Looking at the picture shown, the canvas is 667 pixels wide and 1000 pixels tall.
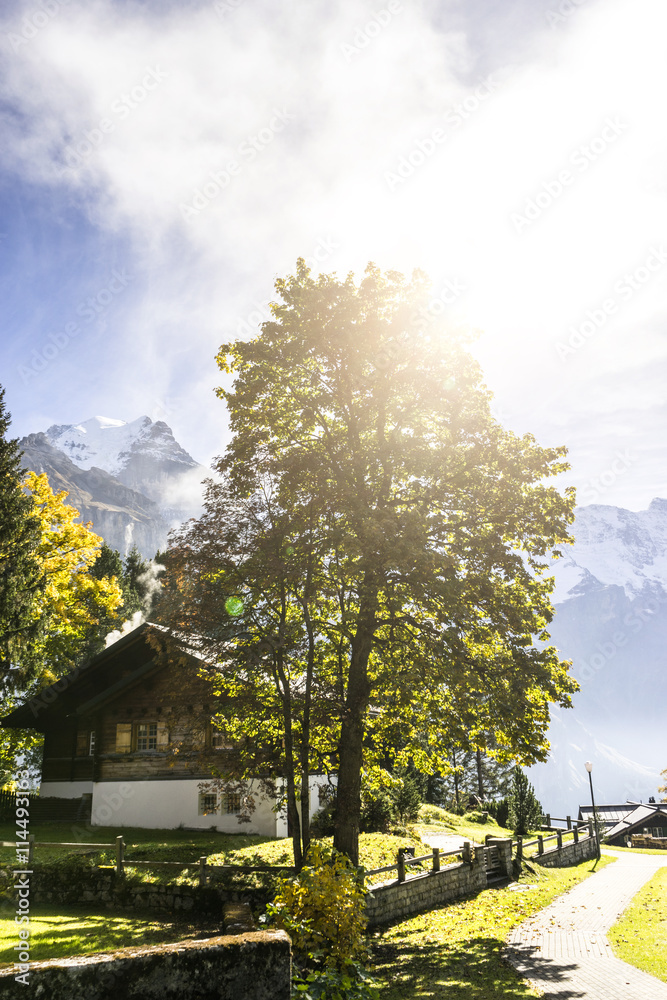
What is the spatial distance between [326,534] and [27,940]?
947 cm

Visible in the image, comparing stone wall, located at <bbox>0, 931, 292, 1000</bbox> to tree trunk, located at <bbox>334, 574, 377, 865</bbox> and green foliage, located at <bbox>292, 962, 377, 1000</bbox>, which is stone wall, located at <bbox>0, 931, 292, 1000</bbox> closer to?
green foliage, located at <bbox>292, 962, 377, 1000</bbox>

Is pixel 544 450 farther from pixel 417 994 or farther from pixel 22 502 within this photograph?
pixel 22 502

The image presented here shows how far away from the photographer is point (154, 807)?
893 inches

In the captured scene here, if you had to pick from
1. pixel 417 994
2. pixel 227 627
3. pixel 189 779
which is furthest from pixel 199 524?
pixel 189 779

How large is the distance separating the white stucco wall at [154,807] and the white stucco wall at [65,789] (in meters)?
1.87

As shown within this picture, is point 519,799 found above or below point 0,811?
below

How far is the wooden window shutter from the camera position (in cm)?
2384

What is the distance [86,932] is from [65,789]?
15.6 metres

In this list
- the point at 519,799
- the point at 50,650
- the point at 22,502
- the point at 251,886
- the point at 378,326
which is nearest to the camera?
the point at 251,886

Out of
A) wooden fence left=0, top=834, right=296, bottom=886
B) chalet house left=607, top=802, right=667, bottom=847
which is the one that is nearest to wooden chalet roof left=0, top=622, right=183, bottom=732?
wooden fence left=0, top=834, right=296, bottom=886

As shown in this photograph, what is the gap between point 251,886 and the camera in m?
14.4

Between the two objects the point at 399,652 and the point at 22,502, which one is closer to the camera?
the point at 399,652

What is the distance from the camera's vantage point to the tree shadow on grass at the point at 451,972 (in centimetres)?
1017

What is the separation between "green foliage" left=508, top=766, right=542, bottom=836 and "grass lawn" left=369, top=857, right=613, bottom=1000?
13.6 metres
